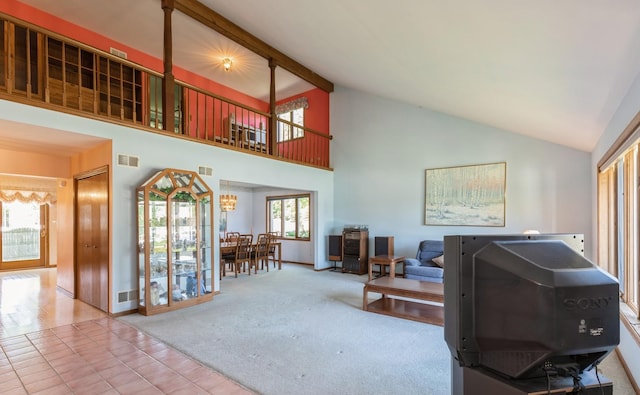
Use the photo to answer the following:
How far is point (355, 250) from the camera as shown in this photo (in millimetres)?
7059

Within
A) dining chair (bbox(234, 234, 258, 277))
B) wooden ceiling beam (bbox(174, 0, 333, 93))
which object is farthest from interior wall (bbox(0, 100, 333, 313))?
wooden ceiling beam (bbox(174, 0, 333, 93))

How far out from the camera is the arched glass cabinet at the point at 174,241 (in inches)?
167

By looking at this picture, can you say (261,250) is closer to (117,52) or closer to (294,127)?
(294,127)

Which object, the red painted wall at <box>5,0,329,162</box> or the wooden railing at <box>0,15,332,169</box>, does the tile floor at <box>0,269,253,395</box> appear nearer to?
the wooden railing at <box>0,15,332,169</box>

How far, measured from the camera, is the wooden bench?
3.83 meters

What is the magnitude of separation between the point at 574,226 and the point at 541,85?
3465 mm

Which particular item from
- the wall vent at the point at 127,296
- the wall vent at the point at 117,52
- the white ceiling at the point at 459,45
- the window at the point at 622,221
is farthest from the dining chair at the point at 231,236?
the window at the point at 622,221

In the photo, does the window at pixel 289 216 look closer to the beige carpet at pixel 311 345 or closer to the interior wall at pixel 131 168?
the interior wall at pixel 131 168

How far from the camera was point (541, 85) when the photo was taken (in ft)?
9.13

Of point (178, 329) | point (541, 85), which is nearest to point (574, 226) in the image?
point (541, 85)

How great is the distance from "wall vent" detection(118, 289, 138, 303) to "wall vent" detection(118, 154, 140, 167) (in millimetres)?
1679

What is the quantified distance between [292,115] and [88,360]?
722 centimetres

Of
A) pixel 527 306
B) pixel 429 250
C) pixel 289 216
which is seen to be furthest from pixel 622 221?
pixel 289 216

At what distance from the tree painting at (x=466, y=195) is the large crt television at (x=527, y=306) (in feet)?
17.2
